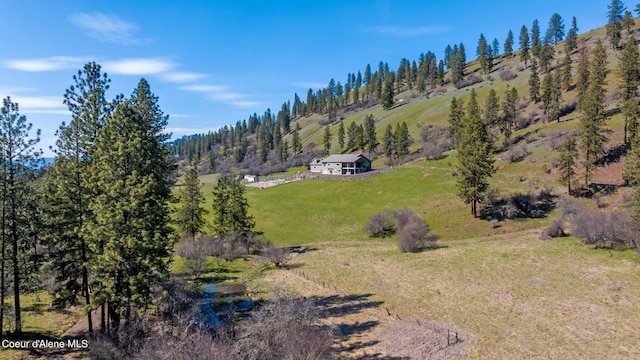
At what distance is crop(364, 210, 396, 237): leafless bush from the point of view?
54.8 meters

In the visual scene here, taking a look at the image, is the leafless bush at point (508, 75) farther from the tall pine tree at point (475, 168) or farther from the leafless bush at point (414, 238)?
the leafless bush at point (414, 238)

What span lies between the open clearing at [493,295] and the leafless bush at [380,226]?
11.0m

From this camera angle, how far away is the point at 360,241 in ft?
176

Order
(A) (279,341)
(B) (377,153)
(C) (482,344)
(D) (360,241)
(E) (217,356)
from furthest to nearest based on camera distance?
(B) (377,153) → (D) (360,241) → (C) (482,344) → (A) (279,341) → (E) (217,356)

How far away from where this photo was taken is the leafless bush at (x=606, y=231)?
3434cm

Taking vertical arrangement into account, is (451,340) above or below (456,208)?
below

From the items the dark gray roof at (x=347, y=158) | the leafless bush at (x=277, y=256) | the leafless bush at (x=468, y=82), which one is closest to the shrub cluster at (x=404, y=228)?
the leafless bush at (x=277, y=256)

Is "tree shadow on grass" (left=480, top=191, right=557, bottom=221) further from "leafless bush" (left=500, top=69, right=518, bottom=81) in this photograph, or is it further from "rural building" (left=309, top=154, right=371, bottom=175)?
"leafless bush" (left=500, top=69, right=518, bottom=81)

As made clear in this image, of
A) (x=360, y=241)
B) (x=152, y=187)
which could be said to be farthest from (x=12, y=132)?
(x=360, y=241)

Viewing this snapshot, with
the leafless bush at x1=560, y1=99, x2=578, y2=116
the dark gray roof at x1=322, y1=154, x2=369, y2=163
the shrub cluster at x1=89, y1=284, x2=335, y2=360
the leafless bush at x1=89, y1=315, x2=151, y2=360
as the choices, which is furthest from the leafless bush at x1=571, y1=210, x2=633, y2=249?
the leafless bush at x1=560, y1=99, x2=578, y2=116

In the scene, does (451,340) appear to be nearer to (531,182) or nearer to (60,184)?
(60,184)

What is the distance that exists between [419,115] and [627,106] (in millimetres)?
79052

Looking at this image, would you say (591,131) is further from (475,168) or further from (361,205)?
(361,205)

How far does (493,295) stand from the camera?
1084 inches
